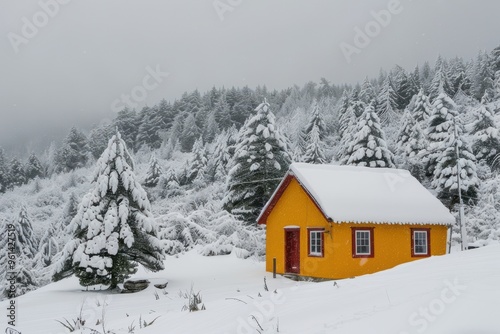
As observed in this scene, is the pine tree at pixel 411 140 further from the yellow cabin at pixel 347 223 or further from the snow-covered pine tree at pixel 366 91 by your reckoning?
the snow-covered pine tree at pixel 366 91

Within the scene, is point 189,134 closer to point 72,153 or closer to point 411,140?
point 72,153

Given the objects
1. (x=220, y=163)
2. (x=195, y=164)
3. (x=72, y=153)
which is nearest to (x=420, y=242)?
(x=220, y=163)

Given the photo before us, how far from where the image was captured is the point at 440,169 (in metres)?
36.1

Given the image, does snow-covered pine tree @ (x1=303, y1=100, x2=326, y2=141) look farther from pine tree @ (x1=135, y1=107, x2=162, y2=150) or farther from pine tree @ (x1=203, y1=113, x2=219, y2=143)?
pine tree @ (x1=135, y1=107, x2=162, y2=150)

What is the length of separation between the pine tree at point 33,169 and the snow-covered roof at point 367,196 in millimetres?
68494

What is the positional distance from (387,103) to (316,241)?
48608 mm

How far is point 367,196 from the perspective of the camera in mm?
22609

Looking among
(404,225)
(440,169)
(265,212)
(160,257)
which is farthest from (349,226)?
(440,169)

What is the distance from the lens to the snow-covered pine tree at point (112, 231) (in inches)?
756

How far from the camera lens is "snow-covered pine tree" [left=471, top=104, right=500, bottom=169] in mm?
37719

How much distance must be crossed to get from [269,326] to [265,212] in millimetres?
18391

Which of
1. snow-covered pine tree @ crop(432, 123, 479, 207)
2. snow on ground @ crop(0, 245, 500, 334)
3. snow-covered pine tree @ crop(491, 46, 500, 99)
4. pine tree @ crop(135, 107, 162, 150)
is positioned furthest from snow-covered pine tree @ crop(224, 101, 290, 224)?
pine tree @ crop(135, 107, 162, 150)

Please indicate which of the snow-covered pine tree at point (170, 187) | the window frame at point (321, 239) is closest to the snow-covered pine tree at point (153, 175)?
the snow-covered pine tree at point (170, 187)

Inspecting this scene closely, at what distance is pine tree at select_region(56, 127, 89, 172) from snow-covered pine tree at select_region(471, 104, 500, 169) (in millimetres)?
63618
